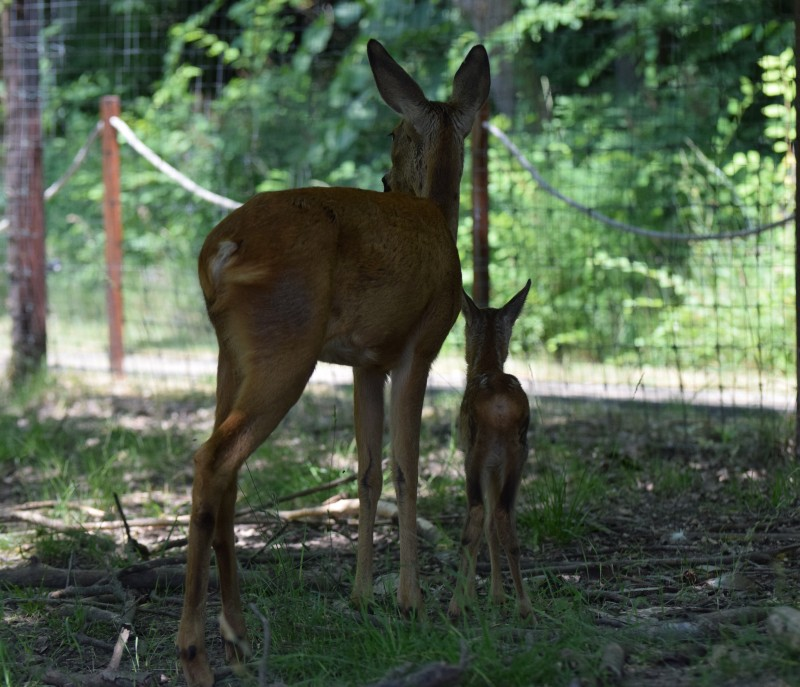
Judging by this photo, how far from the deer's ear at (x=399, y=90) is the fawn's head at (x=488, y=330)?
2.77 ft

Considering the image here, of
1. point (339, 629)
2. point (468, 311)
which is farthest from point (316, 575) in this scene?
point (468, 311)

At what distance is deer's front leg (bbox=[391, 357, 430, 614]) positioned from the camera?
4176 millimetres

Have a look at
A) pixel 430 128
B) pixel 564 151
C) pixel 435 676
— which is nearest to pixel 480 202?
pixel 564 151

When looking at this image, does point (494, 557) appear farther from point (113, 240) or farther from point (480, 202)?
point (113, 240)

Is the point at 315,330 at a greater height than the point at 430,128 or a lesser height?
lesser

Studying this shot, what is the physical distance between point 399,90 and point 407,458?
155 centimetres

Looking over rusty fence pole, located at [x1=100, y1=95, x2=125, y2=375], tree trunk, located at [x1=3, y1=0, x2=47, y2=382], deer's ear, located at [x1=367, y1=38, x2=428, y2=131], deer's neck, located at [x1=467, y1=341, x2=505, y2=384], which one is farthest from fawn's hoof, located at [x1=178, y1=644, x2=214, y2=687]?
rusty fence pole, located at [x1=100, y1=95, x2=125, y2=375]

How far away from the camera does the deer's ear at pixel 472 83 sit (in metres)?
5.01

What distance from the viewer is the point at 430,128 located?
4.84 m

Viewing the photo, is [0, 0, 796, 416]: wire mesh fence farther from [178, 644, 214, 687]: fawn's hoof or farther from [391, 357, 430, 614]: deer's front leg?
[178, 644, 214, 687]: fawn's hoof

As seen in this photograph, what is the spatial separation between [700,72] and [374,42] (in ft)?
22.4

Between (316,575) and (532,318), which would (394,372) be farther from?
(532,318)

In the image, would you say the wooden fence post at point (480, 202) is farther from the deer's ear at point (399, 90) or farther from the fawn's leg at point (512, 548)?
the fawn's leg at point (512, 548)

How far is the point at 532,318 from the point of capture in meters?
11.3
